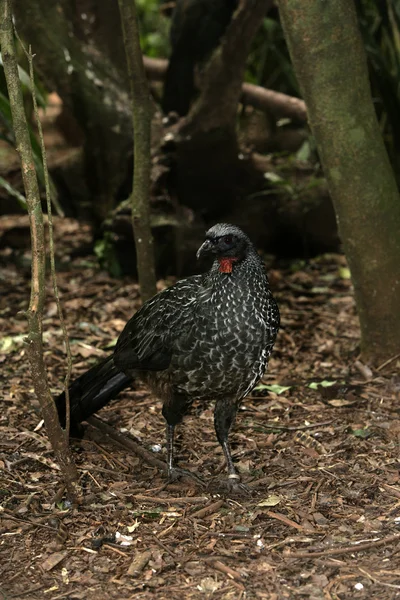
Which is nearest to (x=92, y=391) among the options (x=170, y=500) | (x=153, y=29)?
(x=170, y=500)

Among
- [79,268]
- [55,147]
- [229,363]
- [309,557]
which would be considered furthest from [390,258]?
[55,147]

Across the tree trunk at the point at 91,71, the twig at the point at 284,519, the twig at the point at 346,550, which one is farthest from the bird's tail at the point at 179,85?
the twig at the point at 346,550

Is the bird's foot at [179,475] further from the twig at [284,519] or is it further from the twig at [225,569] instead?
the twig at [225,569]

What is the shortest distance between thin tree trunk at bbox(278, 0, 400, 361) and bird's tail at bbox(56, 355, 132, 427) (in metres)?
1.70

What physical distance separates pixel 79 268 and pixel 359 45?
3588 millimetres

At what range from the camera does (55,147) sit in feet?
26.7

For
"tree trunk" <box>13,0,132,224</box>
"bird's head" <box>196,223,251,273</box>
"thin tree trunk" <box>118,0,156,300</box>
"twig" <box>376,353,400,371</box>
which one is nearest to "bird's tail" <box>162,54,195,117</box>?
"tree trunk" <box>13,0,132,224</box>

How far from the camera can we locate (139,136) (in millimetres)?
4891

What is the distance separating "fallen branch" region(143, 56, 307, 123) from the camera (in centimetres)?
725

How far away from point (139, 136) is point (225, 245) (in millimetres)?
1325

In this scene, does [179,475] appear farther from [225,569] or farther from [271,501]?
[225,569]

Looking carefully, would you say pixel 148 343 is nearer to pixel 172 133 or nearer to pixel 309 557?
pixel 309 557

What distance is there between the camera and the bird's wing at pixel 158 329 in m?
4.00

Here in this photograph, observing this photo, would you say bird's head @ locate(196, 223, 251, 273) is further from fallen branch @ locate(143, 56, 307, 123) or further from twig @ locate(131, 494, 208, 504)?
fallen branch @ locate(143, 56, 307, 123)
